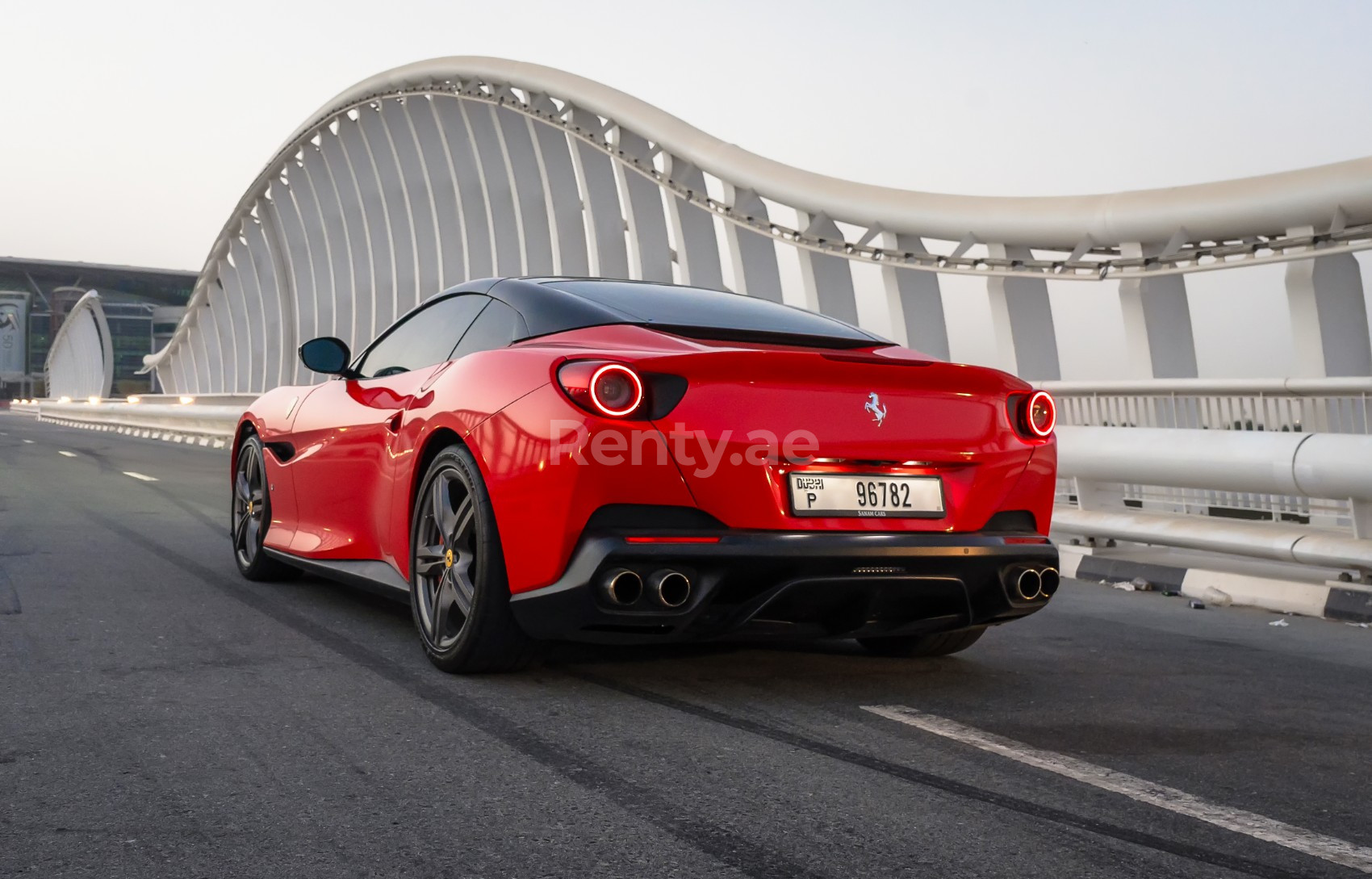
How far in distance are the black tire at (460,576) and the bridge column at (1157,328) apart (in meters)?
5.88

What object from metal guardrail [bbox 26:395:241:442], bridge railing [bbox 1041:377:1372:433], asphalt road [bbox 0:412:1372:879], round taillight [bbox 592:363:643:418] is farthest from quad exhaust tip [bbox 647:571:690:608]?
metal guardrail [bbox 26:395:241:442]

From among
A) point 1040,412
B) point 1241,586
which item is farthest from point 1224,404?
point 1040,412

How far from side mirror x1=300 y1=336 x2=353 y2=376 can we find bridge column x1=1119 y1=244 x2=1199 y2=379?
17.8 ft

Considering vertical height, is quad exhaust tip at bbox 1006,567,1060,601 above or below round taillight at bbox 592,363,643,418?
below

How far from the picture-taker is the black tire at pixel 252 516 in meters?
6.83

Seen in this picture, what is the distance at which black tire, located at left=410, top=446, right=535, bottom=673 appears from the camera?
173 inches

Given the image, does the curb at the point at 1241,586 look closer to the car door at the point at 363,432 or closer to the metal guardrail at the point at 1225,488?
the metal guardrail at the point at 1225,488

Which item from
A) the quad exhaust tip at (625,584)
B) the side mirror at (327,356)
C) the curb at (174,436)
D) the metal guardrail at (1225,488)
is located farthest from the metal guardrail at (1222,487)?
the curb at (174,436)

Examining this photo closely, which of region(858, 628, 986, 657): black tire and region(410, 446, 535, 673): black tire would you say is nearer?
region(410, 446, 535, 673): black tire

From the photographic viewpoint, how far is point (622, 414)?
4.05 metres

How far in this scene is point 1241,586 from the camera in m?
7.29

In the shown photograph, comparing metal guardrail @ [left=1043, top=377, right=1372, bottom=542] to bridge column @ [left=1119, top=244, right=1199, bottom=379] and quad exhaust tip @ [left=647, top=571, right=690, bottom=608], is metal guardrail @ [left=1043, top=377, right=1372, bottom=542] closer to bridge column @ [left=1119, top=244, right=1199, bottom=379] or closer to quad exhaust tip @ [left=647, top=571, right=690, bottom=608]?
bridge column @ [left=1119, top=244, right=1199, bottom=379]

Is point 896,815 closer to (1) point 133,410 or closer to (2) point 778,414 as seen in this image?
(2) point 778,414

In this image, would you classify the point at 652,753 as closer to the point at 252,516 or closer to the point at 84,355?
the point at 252,516
